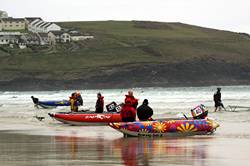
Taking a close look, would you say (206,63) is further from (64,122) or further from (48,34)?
(64,122)

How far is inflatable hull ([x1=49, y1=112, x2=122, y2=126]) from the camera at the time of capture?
98.0 ft

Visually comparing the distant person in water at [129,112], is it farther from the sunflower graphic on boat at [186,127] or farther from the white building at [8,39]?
the white building at [8,39]

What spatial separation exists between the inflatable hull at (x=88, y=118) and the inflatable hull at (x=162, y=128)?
19.3ft

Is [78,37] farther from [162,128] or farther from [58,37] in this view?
[162,128]

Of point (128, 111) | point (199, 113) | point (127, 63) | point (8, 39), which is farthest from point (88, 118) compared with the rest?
point (8, 39)

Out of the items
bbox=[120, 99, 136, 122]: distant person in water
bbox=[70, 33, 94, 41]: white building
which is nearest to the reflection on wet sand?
bbox=[120, 99, 136, 122]: distant person in water

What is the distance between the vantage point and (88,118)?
100 feet

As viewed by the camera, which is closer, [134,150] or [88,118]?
[134,150]

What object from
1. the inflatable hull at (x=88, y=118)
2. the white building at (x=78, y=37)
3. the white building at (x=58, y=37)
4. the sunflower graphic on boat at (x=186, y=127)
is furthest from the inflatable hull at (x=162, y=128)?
the white building at (x=78, y=37)

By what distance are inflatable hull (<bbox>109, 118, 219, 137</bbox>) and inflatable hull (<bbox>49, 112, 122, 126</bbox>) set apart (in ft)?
19.3

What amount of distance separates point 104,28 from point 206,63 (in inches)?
1807

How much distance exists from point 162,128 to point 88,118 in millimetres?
7434

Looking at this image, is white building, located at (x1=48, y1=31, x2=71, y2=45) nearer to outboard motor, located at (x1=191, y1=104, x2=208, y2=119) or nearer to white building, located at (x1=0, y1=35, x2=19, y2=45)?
white building, located at (x1=0, y1=35, x2=19, y2=45)

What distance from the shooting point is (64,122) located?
3175cm
